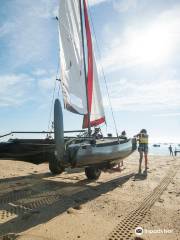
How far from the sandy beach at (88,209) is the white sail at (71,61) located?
3.92m

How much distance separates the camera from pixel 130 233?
4.79 meters

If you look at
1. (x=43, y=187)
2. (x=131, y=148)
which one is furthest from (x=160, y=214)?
(x=131, y=148)

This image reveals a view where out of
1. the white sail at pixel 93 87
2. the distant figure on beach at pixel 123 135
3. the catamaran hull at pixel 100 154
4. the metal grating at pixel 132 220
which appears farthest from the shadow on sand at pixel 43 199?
the white sail at pixel 93 87

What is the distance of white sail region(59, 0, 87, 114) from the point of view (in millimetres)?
12336

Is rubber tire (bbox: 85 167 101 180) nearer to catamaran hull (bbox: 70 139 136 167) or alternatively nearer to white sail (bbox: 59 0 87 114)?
catamaran hull (bbox: 70 139 136 167)

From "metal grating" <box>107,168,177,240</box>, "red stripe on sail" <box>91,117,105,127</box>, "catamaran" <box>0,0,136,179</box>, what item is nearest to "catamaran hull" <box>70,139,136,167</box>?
"catamaran" <box>0,0,136,179</box>

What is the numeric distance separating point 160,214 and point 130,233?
139cm

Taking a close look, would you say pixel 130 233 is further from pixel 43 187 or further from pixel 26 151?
pixel 26 151

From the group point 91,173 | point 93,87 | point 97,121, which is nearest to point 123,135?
point 97,121

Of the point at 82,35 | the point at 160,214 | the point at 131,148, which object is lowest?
the point at 160,214

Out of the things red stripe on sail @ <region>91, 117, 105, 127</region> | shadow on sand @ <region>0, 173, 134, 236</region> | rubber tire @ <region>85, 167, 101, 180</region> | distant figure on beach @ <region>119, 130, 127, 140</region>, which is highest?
red stripe on sail @ <region>91, 117, 105, 127</region>

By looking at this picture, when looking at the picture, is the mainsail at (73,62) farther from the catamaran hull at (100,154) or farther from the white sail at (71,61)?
the catamaran hull at (100,154)

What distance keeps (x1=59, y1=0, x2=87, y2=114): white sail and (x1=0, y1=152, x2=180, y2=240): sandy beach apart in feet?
12.8

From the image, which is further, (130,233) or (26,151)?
(26,151)
